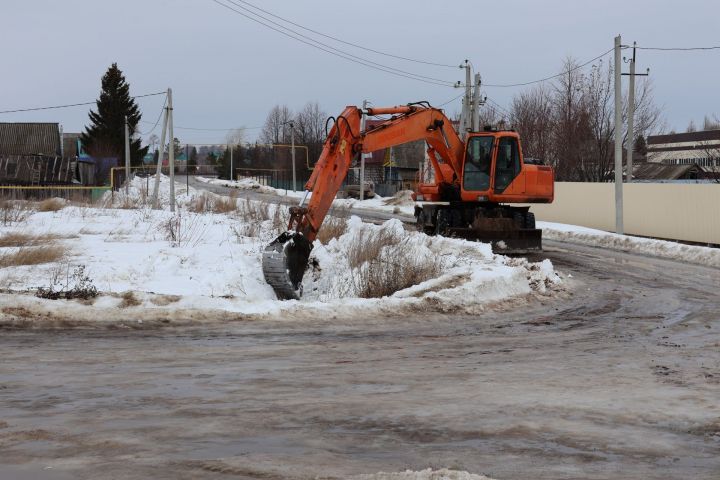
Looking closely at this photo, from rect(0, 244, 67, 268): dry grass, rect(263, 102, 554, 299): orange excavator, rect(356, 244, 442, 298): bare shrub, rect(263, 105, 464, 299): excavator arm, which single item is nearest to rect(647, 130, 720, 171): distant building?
rect(263, 102, 554, 299): orange excavator

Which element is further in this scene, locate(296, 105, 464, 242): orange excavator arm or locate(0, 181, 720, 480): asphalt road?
locate(296, 105, 464, 242): orange excavator arm

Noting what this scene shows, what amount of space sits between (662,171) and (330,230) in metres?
52.2

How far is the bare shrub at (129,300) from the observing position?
34.7ft

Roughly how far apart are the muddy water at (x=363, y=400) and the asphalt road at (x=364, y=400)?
22mm

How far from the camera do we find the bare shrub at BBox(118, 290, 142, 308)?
1056 cm

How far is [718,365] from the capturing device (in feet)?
27.0

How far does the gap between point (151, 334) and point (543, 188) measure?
1526 cm

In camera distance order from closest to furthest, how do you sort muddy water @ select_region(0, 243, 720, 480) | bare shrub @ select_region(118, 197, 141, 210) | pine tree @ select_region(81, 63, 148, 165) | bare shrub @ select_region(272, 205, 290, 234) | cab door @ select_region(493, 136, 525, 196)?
1. muddy water @ select_region(0, 243, 720, 480)
2. bare shrub @ select_region(272, 205, 290, 234)
3. cab door @ select_region(493, 136, 525, 196)
4. bare shrub @ select_region(118, 197, 141, 210)
5. pine tree @ select_region(81, 63, 148, 165)

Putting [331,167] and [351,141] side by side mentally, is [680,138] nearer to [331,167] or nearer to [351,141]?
[351,141]

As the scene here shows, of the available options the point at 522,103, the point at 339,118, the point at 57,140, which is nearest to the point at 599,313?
the point at 339,118

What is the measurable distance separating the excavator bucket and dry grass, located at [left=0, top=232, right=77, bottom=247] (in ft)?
22.1

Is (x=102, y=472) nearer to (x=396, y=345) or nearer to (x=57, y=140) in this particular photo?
(x=396, y=345)

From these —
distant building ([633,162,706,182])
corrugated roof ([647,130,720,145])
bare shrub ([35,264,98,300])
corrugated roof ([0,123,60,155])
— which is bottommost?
bare shrub ([35,264,98,300])

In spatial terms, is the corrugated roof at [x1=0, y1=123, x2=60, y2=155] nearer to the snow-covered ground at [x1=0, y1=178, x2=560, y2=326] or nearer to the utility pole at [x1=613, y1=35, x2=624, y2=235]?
the snow-covered ground at [x1=0, y1=178, x2=560, y2=326]
